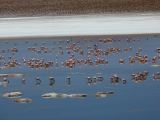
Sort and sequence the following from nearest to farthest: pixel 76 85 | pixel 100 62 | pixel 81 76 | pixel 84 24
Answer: pixel 76 85, pixel 81 76, pixel 100 62, pixel 84 24

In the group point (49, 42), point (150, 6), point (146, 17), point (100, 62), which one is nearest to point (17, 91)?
point (100, 62)

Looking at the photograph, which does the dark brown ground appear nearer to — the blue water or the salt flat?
the salt flat

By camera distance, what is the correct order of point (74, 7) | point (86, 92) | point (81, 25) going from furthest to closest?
point (74, 7) < point (81, 25) < point (86, 92)

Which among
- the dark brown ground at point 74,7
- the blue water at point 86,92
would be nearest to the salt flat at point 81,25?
the dark brown ground at point 74,7

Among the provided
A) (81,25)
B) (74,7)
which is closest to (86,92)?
(81,25)

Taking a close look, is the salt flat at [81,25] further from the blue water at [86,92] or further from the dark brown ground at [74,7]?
the blue water at [86,92]

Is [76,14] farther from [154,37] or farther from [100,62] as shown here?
[100,62]

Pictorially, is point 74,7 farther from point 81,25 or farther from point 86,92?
point 86,92
